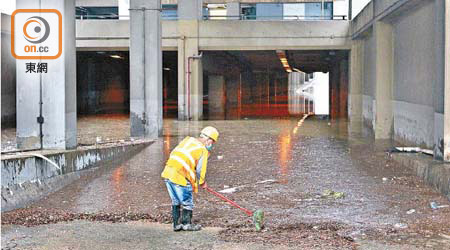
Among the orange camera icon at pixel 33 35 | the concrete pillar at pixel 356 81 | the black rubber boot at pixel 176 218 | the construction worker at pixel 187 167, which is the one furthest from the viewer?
the concrete pillar at pixel 356 81

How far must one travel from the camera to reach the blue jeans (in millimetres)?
7992

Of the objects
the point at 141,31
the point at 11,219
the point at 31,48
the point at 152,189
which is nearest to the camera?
the point at 11,219

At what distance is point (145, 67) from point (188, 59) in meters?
9.65

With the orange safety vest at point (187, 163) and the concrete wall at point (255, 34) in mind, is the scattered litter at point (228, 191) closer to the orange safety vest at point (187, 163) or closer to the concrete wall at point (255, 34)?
the orange safety vest at point (187, 163)

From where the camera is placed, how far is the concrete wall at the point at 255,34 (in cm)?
3116

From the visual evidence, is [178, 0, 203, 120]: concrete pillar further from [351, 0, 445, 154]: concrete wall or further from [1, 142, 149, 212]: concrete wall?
[1, 142, 149, 212]: concrete wall

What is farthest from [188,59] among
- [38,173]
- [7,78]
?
[38,173]

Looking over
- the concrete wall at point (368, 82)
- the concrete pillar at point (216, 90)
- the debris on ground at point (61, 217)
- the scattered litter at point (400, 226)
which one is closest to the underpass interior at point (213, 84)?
the concrete pillar at point (216, 90)

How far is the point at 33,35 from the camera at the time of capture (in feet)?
43.0

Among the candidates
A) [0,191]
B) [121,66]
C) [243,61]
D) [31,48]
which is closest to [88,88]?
[121,66]

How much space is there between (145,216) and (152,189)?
2.42 m

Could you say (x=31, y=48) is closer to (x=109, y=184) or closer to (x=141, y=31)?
(x=109, y=184)

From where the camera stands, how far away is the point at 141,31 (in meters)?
21.8

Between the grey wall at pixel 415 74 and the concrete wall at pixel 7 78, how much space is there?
15.0 m
